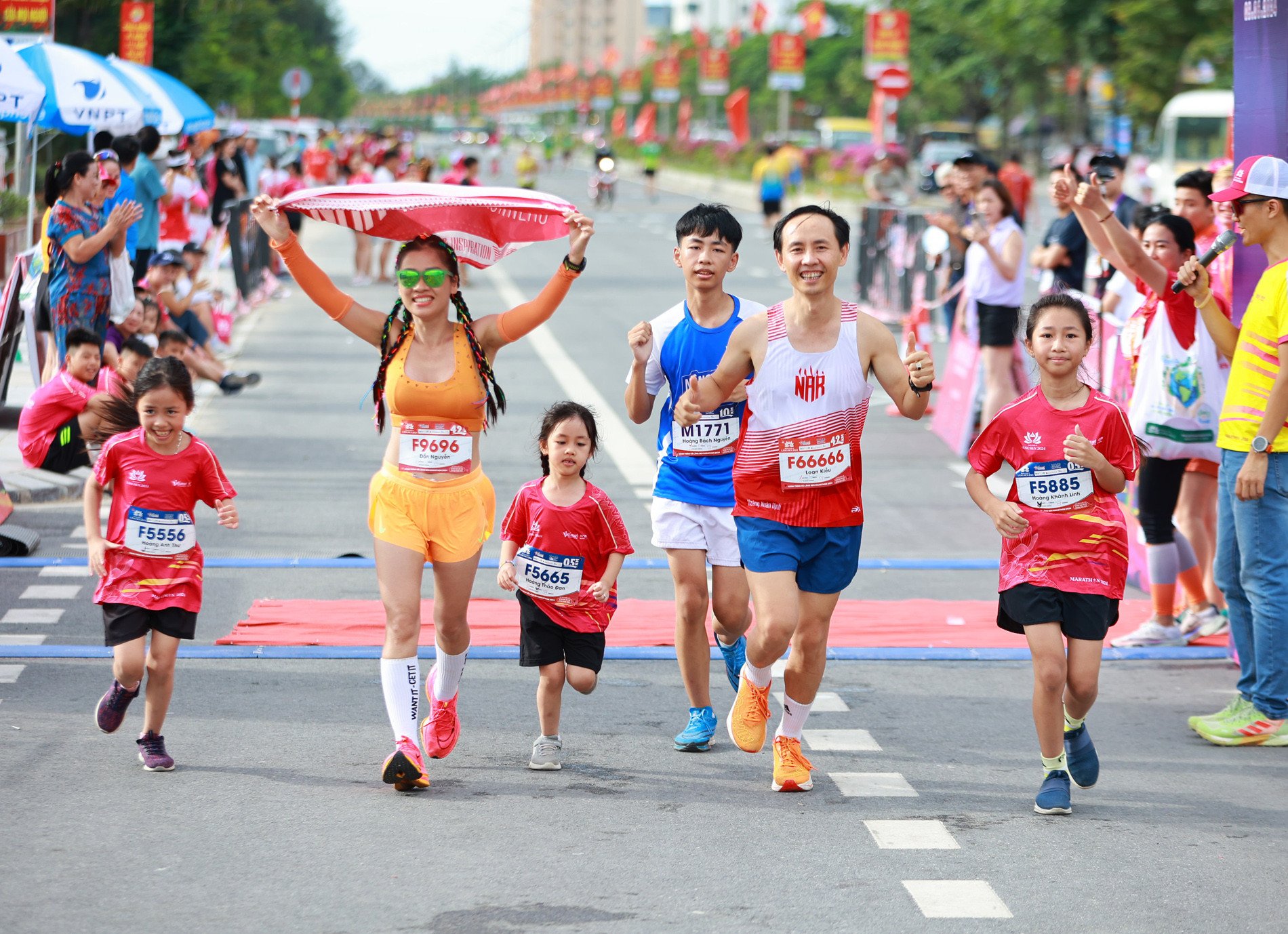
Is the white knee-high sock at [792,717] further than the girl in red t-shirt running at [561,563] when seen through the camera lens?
No

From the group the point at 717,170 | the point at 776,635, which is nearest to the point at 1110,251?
the point at 776,635

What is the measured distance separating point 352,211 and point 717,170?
200ft

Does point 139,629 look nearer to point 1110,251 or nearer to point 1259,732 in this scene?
point 1259,732

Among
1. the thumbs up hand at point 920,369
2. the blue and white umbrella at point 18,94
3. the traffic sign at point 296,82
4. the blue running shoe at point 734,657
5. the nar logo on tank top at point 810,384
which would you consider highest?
the traffic sign at point 296,82

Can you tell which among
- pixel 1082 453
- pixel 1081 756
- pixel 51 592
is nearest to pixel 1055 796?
pixel 1081 756

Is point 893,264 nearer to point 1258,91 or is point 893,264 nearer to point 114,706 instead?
point 1258,91

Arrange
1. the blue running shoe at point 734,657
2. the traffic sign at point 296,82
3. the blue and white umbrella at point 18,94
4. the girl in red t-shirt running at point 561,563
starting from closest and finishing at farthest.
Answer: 1. the girl in red t-shirt running at point 561,563
2. the blue running shoe at point 734,657
3. the blue and white umbrella at point 18,94
4. the traffic sign at point 296,82

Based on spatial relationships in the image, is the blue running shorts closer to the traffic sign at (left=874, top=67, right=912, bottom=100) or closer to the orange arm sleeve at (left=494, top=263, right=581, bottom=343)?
the orange arm sleeve at (left=494, top=263, right=581, bottom=343)

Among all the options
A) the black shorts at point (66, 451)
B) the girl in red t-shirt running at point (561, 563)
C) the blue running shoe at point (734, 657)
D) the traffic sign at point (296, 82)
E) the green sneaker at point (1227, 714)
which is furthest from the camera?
the traffic sign at point (296, 82)

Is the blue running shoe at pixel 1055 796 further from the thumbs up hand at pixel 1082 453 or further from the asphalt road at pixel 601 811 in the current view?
the thumbs up hand at pixel 1082 453

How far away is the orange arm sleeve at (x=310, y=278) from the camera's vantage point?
19.4 feet

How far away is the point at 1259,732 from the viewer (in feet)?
21.4

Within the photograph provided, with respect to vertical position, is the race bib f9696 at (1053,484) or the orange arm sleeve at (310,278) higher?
the orange arm sleeve at (310,278)

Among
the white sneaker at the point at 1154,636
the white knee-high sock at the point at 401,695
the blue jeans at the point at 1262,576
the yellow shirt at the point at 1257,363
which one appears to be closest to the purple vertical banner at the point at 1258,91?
the yellow shirt at the point at 1257,363
